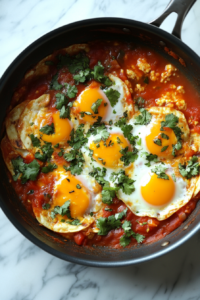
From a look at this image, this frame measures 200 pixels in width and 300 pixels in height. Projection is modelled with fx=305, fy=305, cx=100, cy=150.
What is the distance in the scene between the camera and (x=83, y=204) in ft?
11.2

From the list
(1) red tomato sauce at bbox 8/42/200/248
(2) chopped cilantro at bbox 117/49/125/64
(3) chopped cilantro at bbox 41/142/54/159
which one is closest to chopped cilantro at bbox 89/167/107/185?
(1) red tomato sauce at bbox 8/42/200/248

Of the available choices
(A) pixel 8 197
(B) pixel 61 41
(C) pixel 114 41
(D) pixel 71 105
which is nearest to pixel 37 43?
(B) pixel 61 41

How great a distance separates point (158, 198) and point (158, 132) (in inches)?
29.1

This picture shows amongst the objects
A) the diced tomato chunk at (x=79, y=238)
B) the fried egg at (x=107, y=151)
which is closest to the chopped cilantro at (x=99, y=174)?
the fried egg at (x=107, y=151)

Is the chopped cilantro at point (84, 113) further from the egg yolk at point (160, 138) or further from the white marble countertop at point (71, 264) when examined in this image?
the white marble countertop at point (71, 264)

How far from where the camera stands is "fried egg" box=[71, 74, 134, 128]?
3439mm

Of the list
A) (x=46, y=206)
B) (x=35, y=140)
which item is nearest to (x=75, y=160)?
(x=35, y=140)

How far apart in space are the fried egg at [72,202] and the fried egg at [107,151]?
19cm

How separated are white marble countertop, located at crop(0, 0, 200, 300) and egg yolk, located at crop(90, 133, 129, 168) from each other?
1.28 m

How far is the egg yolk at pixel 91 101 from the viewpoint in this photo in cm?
344

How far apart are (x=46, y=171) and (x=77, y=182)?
376 millimetres

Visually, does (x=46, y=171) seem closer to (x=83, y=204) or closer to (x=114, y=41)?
(x=83, y=204)

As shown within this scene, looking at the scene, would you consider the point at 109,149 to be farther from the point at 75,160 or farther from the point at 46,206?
the point at 46,206

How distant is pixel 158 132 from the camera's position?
342 centimetres
